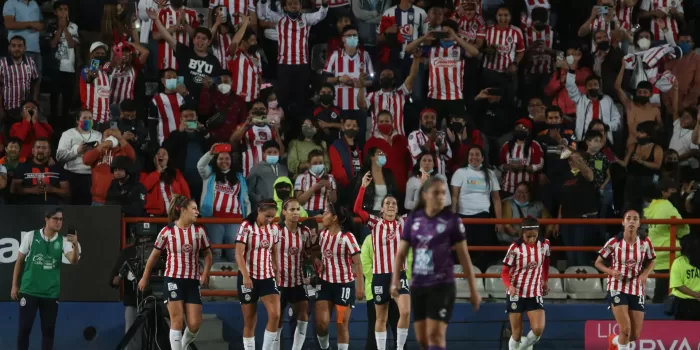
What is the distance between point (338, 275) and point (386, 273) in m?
0.62

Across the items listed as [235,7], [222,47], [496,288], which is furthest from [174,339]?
[235,7]

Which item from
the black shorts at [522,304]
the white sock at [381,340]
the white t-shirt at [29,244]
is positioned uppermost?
the white t-shirt at [29,244]

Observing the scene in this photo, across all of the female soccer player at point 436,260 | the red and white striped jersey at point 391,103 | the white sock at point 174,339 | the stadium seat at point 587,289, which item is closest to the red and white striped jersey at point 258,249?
the white sock at point 174,339

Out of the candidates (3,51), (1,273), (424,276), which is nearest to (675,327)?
(424,276)

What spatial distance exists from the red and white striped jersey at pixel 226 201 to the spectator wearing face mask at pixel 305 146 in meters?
1.03

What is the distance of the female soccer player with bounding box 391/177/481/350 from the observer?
11.9m

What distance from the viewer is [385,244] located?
52.6 ft

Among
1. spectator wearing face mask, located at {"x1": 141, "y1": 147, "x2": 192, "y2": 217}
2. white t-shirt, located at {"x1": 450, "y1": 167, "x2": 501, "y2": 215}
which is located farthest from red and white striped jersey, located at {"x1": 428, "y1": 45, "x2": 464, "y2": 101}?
spectator wearing face mask, located at {"x1": 141, "y1": 147, "x2": 192, "y2": 217}

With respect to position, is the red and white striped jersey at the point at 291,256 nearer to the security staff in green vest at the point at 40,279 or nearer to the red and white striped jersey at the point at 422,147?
the security staff in green vest at the point at 40,279

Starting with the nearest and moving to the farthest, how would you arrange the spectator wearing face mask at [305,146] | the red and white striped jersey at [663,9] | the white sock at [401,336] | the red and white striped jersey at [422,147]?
the white sock at [401,336] < the spectator wearing face mask at [305,146] < the red and white striped jersey at [422,147] < the red and white striped jersey at [663,9]

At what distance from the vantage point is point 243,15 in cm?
2053

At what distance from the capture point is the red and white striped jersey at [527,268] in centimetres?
1638

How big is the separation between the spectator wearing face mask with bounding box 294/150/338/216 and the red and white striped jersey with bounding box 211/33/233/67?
319 cm

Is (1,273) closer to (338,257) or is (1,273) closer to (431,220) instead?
(338,257)
